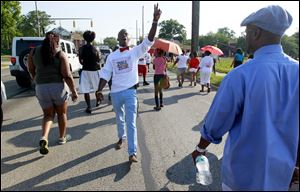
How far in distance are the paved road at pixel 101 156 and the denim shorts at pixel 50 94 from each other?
793 mm

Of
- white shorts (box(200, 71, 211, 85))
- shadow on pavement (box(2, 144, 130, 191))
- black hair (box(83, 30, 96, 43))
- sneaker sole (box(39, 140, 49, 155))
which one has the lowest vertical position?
white shorts (box(200, 71, 211, 85))

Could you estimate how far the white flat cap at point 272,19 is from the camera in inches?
80.0

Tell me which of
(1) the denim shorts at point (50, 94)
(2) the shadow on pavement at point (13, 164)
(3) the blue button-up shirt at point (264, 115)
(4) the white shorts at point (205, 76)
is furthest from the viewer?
(4) the white shorts at point (205, 76)

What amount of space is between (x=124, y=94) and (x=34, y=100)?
6.95 metres

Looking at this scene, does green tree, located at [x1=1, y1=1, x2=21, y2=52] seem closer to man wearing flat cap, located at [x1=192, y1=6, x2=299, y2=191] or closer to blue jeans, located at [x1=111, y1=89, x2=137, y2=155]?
blue jeans, located at [x1=111, y1=89, x2=137, y2=155]

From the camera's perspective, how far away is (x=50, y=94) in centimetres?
542

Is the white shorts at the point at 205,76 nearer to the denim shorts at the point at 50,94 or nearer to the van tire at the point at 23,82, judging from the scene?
the van tire at the point at 23,82

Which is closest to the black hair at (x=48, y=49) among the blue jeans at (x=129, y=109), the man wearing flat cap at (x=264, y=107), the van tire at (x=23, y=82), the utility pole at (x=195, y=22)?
the blue jeans at (x=129, y=109)

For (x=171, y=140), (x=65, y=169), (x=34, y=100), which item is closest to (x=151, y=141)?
(x=171, y=140)

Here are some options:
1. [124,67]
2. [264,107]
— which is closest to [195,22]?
[124,67]

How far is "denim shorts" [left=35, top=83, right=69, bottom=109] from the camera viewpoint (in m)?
5.38

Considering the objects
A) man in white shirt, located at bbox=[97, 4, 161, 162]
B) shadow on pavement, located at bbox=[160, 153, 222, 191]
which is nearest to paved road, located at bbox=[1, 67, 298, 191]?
shadow on pavement, located at bbox=[160, 153, 222, 191]

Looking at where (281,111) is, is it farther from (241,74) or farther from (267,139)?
(241,74)

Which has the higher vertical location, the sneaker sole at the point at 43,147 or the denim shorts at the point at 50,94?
the denim shorts at the point at 50,94
